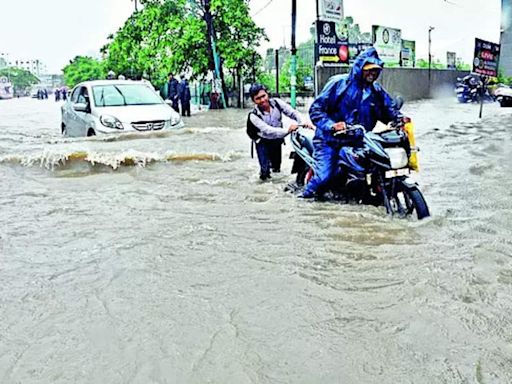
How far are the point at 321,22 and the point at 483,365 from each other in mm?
20152

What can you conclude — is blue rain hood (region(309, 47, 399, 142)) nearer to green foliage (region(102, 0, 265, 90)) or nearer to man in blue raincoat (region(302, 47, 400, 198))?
man in blue raincoat (region(302, 47, 400, 198))

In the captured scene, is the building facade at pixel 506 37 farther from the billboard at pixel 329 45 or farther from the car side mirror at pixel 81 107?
the car side mirror at pixel 81 107

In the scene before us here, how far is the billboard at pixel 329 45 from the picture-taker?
22.2 m

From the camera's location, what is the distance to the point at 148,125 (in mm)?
11086

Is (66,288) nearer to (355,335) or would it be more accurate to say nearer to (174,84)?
(355,335)

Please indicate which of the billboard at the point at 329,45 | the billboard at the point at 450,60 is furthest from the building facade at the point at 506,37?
the billboard at the point at 329,45

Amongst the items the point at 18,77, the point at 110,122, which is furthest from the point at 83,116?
the point at 18,77

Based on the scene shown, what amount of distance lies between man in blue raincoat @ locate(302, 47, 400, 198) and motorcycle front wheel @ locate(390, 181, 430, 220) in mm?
629

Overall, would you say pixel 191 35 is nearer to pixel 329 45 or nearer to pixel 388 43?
pixel 329 45

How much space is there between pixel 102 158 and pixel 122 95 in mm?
2998

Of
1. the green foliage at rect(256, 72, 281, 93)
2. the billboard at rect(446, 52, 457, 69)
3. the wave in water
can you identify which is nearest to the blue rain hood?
the wave in water

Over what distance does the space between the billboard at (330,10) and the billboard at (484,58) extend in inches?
207

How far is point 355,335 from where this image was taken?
10.5 feet

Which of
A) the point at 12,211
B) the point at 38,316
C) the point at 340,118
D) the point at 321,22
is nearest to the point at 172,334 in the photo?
the point at 38,316
